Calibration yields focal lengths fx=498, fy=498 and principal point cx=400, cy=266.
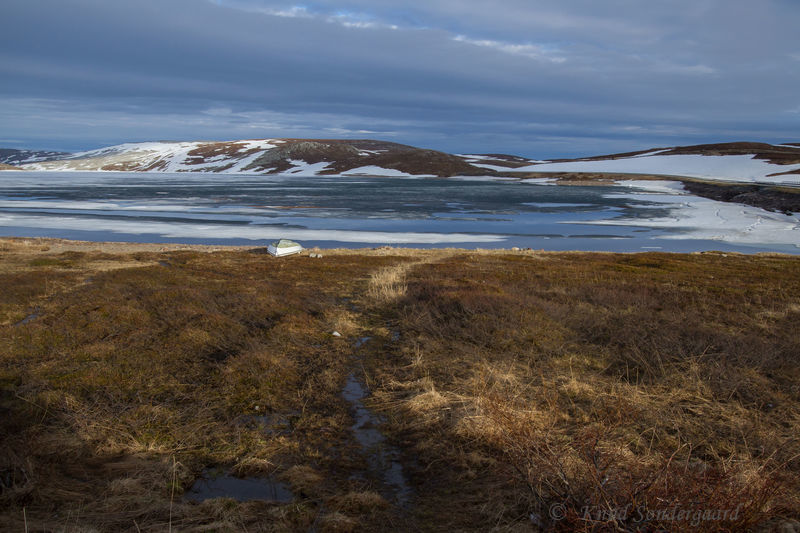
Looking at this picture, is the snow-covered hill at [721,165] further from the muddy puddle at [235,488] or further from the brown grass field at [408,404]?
the muddy puddle at [235,488]

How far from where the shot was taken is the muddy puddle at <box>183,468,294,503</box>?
502 cm

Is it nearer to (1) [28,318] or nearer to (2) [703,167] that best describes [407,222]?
(1) [28,318]

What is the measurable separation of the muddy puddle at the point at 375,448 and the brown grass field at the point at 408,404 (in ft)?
0.18

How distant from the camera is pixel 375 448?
6148mm

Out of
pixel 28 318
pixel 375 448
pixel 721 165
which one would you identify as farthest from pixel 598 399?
pixel 721 165

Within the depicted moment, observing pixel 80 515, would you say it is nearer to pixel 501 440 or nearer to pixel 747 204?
pixel 501 440

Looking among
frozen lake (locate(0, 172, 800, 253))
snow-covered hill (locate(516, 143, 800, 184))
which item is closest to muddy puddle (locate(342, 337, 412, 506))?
frozen lake (locate(0, 172, 800, 253))

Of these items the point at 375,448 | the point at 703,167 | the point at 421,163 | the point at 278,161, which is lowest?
the point at 375,448

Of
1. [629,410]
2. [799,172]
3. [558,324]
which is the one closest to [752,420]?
[629,410]

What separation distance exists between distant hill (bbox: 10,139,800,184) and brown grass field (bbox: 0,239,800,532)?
8168 centimetres

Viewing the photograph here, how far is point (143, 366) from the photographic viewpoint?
8.30m

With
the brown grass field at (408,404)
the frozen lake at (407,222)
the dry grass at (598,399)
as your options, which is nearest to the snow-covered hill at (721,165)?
the frozen lake at (407,222)

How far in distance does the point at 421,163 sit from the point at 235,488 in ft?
451

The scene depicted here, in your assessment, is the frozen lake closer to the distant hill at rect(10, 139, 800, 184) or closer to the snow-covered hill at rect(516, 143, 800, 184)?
the snow-covered hill at rect(516, 143, 800, 184)
